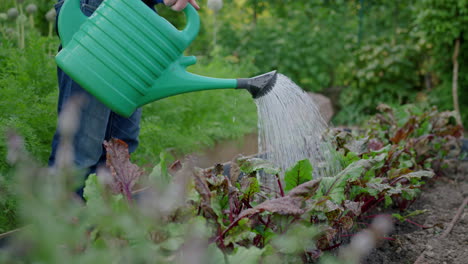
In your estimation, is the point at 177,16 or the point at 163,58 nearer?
the point at 163,58

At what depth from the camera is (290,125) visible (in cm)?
167

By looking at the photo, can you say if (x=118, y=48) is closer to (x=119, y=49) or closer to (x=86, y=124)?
(x=119, y=49)

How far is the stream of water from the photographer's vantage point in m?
1.61

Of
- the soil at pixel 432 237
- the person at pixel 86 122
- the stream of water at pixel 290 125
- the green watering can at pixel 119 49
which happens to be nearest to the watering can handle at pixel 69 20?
the green watering can at pixel 119 49

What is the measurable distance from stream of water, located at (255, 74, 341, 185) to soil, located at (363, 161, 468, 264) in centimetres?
35

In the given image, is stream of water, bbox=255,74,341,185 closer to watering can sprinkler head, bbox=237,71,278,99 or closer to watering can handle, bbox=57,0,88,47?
watering can sprinkler head, bbox=237,71,278,99

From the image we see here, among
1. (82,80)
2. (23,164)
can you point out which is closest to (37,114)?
(82,80)

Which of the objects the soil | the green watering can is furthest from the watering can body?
the soil

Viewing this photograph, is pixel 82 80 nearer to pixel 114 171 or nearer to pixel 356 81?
pixel 114 171

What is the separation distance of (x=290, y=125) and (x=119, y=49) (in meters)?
0.67

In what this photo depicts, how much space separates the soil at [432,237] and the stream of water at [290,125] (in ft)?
1.15

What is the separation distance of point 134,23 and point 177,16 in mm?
3360

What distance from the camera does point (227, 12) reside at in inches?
269

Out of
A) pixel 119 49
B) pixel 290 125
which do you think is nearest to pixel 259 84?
pixel 290 125
